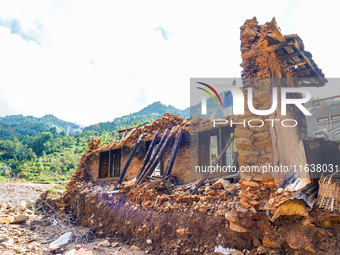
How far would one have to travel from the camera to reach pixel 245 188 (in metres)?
4.34

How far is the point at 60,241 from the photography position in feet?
25.6

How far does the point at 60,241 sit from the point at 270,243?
698 cm

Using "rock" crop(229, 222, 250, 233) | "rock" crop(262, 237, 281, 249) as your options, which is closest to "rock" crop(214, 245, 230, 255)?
"rock" crop(229, 222, 250, 233)

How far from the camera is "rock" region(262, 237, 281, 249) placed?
3.75m

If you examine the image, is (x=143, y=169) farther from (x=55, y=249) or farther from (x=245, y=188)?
(x=245, y=188)

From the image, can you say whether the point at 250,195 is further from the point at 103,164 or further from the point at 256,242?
the point at 103,164

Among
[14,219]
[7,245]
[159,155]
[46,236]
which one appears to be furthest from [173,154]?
[14,219]

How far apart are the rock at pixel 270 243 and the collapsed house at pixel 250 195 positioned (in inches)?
0.6

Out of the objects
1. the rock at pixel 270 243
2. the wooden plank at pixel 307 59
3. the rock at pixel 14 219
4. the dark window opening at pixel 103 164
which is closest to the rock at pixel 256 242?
the rock at pixel 270 243

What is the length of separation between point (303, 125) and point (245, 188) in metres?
3.17

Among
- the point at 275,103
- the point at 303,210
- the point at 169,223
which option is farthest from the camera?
the point at 169,223

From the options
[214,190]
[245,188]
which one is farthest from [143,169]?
[245,188]

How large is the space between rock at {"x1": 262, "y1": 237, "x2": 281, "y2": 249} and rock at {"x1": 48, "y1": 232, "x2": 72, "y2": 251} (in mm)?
6558

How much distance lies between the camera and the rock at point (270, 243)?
3754 millimetres
